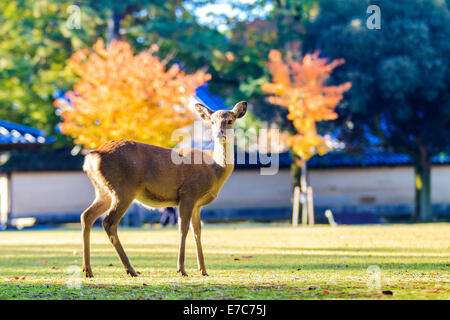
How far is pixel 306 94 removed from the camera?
78.8 feet

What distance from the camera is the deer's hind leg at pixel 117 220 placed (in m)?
8.41

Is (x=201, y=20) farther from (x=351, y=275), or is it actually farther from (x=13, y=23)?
(x=351, y=275)

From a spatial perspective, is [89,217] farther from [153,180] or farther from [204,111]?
[204,111]

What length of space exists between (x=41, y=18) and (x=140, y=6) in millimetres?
4393

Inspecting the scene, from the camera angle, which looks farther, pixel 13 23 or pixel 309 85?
pixel 13 23

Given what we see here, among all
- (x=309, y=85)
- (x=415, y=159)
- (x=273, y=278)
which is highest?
(x=309, y=85)

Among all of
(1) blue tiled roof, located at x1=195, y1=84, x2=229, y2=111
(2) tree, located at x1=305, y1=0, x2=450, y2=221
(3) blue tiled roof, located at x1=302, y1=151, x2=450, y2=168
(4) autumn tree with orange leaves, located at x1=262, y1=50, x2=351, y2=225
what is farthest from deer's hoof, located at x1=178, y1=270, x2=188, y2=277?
(3) blue tiled roof, located at x1=302, y1=151, x2=450, y2=168

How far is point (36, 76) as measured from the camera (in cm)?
2958

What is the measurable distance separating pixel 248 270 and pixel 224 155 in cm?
159

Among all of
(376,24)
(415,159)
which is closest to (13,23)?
(376,24)

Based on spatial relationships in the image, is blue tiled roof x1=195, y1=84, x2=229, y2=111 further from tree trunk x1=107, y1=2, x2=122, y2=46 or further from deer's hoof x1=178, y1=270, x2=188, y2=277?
deer's hoof x1=178, y1=270, x2=188, y2=277

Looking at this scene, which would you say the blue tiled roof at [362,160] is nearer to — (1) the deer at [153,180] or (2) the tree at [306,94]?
(2) the tree at [306,94]

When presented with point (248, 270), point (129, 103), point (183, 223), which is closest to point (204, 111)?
point (183, 223)

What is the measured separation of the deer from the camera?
852cm
